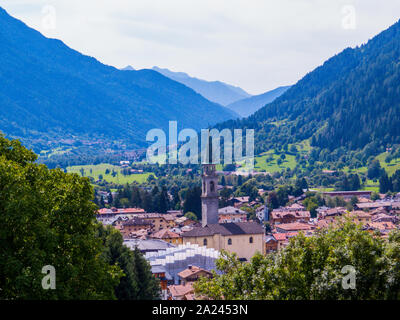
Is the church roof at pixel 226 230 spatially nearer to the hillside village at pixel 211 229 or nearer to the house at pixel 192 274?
the hillside village at pixel 211 229

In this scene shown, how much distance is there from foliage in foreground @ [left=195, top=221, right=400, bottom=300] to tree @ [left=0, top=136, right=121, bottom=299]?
4492 millimetres

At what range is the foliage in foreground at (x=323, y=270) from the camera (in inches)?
666

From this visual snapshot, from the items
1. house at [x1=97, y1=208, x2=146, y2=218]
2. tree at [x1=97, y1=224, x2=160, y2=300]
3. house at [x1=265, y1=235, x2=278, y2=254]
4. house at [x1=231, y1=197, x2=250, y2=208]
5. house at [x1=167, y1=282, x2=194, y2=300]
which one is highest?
tree at [x1=97, y1=224, x2=160, y2=300]

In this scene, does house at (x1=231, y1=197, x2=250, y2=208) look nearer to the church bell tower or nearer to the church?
the church bell tower

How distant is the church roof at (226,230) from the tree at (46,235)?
153ft

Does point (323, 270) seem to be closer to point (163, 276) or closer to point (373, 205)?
point (163, 276)

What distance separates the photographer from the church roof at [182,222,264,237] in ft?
220

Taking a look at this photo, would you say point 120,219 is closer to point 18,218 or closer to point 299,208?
point 299,208

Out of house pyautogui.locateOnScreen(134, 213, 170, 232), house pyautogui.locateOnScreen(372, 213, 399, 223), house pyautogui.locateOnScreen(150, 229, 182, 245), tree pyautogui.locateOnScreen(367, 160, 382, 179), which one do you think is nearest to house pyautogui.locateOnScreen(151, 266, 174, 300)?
house pyautogui.locateOnScreen(150, 229, 182, 245)

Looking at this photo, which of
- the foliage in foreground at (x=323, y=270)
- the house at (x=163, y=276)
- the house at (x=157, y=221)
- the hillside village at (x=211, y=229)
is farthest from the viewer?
the house at (x=157, y=221)

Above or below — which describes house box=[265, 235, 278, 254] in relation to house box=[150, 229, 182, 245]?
below

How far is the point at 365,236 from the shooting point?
59.9 ft

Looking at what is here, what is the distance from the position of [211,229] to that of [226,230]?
176 cm

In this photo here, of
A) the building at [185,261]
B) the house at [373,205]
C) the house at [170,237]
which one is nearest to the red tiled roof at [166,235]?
the house at [170,237]
